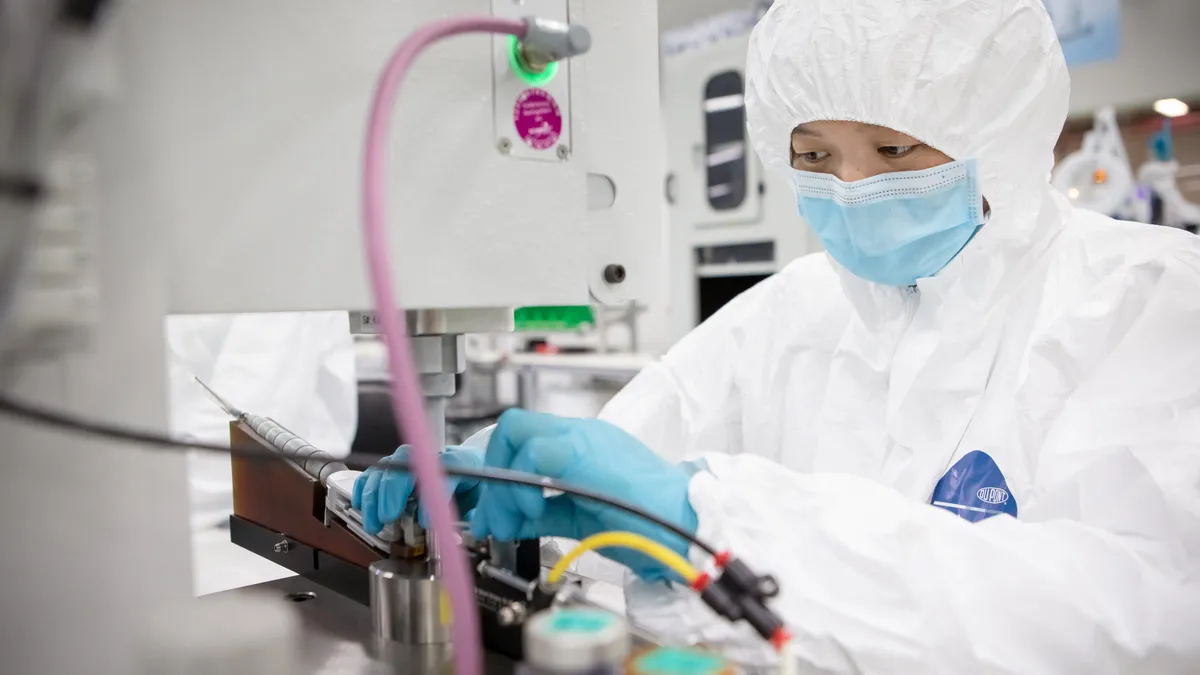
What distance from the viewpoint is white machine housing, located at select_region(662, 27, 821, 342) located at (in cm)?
260

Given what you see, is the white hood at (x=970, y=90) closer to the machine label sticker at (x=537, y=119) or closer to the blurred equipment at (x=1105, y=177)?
the machine label sticker at (x=537, y=119)

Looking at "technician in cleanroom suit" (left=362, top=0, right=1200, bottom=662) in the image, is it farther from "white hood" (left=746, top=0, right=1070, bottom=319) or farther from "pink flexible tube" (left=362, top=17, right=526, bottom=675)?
"pink flexible tube" (left=362, top=17, right=526, bottom=675)

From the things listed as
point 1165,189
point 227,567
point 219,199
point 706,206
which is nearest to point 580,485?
point 219,199

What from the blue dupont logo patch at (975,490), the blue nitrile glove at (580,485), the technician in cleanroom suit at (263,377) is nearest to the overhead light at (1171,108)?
the blue dupont logo patch at (975,490)

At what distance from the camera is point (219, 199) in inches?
19.8

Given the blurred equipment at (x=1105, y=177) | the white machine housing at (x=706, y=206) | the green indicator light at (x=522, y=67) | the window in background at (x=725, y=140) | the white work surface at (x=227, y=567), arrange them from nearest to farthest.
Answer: the green indicator light at (x=522, y=67) < the white work surface at (x=227, y=567) < the white machine housing at (x=706, y=206) < the window in background at (x=725, y=140) < the blurred equipment at (x=1105, y=177)

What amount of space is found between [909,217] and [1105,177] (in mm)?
2682

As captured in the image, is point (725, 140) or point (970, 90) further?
point (725, 140)

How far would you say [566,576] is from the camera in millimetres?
739

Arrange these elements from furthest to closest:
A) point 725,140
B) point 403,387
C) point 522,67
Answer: point 725,140 → point 522,67 → point 403,387

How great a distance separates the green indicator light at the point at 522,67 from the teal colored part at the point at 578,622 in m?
0.38

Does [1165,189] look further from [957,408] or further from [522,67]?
[522,67]

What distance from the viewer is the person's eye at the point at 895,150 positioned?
1.02 m

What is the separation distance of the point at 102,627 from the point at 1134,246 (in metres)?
0.98
